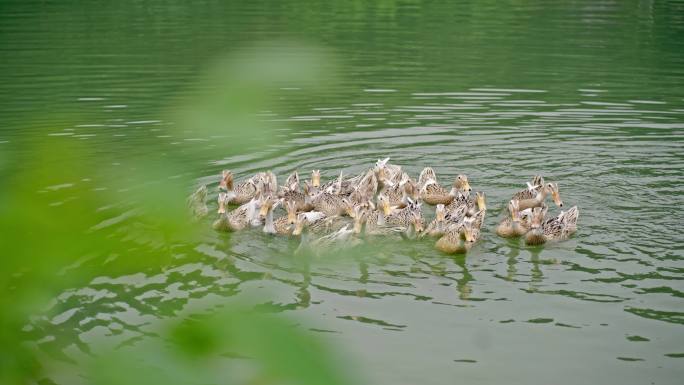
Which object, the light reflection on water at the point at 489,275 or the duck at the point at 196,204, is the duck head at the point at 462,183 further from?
the duck at the point at 196,204

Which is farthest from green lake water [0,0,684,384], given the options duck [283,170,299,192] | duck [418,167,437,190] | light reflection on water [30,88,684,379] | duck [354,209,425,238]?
duck [283,170,299,192]

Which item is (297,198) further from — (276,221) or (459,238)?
(459,238)

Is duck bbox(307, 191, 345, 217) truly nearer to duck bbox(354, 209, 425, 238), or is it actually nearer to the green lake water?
duck bbox(354, 209, 425, 238)

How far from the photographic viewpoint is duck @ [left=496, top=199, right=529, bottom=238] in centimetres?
937

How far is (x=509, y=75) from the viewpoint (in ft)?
60.5

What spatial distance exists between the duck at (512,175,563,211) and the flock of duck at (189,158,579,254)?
0.04 ft

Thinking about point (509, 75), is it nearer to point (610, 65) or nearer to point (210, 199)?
point (610, 65)

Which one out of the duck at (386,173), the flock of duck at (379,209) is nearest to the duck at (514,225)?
the flock of duck at (379,209)

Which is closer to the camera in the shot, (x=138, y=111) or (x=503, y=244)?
(x=503, y=244)

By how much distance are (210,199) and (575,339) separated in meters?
4.83

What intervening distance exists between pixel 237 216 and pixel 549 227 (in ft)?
10.7

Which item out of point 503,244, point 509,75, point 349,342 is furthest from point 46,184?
point 509,75

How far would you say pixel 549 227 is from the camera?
933cm

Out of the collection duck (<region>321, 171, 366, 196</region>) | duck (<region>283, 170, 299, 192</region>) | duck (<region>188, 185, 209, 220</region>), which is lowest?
duck (<region>321, 171, 366, 196</region>)
